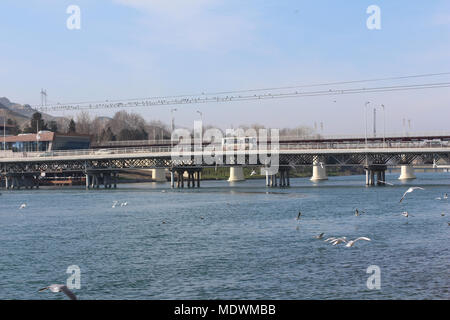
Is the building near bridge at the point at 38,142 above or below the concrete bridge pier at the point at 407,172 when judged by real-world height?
above

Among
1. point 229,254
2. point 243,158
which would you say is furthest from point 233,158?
point 229,254

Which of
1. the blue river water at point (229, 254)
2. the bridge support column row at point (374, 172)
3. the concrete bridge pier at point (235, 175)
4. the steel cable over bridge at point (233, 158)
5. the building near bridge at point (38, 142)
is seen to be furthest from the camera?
the concrete bridge pier at point (235, 175)

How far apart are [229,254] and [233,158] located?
288 feet

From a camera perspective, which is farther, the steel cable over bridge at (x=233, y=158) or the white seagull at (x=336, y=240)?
the steel cable over bridge at (x=233, y=158)

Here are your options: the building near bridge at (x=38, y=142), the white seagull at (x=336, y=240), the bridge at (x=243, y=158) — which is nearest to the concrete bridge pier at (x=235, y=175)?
the bridge at (x=243, y=158)

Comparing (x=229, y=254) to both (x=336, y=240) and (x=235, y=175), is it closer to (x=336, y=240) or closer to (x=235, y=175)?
(x=336, y=240)

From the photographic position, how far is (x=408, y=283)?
103 feet

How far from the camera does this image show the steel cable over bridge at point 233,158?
4680 inches

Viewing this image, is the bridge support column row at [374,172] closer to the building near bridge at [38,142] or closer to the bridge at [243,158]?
the bridge at [243,158]

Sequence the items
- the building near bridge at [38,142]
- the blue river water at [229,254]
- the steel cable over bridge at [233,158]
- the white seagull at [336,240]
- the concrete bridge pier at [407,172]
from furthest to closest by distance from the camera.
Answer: the concrete bridge pier at [407,172], the building near bridge at [38,142], the steel cable over bridge at [233,158], the white seagull at [336,240], the blue river water at [229,254]

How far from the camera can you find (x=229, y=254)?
4156 centimetres

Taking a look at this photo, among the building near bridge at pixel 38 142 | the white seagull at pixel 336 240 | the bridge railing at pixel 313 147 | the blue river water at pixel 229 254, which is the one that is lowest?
the blue river water at pixel 229 254
